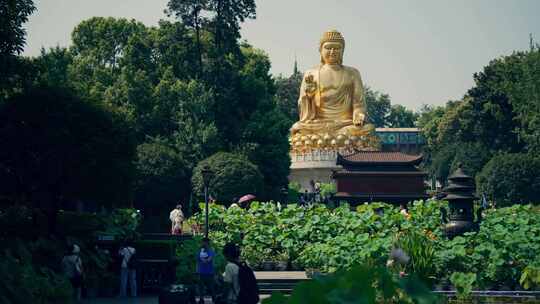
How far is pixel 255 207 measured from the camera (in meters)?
25.9

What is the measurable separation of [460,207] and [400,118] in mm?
93127

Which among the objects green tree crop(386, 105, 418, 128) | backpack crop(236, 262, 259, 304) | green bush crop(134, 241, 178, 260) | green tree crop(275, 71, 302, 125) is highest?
green tree crop(386, 105, 418, 128)

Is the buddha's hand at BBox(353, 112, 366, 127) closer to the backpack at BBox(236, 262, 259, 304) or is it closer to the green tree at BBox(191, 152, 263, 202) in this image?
the green tree at BBox(191, 152, 263, 202)

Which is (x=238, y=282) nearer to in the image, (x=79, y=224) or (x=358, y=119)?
(x=79, y=224)

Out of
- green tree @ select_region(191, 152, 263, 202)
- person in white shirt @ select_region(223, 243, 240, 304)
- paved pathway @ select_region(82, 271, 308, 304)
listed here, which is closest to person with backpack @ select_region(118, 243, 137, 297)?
paved pathway @ select_region(82, 271, 308, 304)

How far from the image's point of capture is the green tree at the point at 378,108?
4289 inches

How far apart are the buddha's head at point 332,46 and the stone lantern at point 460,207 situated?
30506 mm

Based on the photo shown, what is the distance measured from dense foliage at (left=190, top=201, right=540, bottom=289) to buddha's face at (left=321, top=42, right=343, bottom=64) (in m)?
26.1

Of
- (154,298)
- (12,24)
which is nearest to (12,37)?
(12,24)

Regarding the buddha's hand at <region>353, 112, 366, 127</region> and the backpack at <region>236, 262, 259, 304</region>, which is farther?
the buddha's hand at <region>353, 112, 366, 127</region>

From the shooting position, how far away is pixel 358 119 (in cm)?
5028

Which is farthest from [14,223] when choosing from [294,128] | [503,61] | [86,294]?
[503,61]

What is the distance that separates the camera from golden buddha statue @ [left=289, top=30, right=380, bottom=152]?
50.6 m

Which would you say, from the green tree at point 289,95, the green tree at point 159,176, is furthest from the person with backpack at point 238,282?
the green tree at point 289,95
